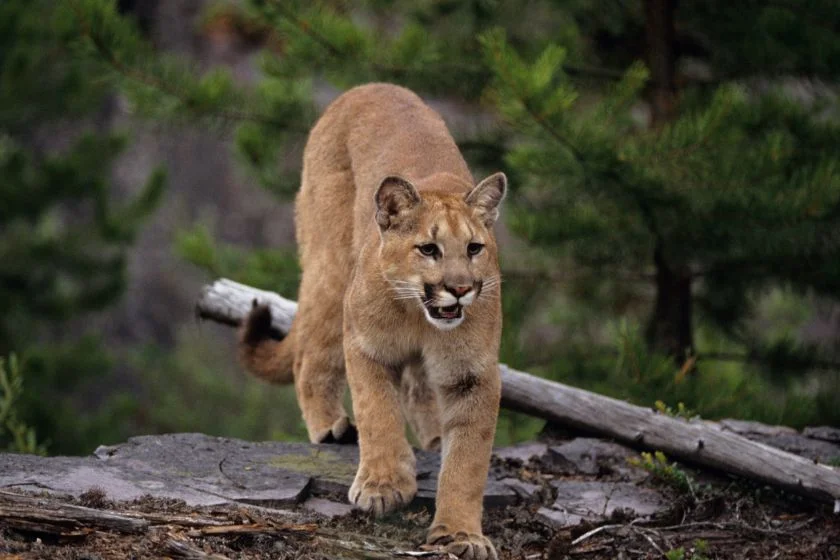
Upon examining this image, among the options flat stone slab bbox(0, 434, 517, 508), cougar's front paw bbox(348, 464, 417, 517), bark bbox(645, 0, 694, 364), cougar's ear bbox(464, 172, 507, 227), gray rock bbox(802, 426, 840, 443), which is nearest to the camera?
flat stone slab bbox(0, 434, 517, 508)

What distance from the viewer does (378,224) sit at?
5.48m

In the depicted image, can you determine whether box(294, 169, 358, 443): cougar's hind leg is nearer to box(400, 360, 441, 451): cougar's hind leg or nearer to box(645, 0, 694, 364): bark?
box(400, 360, 441, 451): cougar's hind leg

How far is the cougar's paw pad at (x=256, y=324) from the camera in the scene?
704cm

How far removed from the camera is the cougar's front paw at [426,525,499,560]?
4.93 meters

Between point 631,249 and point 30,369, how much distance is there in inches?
239

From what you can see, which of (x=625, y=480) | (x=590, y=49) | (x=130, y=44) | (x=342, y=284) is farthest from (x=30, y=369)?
(x=625, y=480)

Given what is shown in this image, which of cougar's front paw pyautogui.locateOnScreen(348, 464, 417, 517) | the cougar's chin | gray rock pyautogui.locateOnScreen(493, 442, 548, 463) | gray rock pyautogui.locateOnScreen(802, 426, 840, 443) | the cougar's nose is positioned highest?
the cougar's nose

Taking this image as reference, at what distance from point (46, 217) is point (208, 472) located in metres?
9.38

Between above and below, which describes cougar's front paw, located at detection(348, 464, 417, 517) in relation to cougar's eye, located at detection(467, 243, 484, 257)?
below

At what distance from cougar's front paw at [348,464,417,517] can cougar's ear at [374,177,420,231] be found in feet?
3.26

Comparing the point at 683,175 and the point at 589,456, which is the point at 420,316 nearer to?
the point at 589,456

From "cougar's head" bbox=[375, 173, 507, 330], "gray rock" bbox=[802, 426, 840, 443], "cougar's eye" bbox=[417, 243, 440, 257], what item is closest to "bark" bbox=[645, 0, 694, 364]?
"gray rock" bbox=[802, 426, 840, 443]

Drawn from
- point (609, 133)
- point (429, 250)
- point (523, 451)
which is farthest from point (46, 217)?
point (429, 250)

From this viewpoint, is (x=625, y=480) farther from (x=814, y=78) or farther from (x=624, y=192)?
(x=814, y=78)
